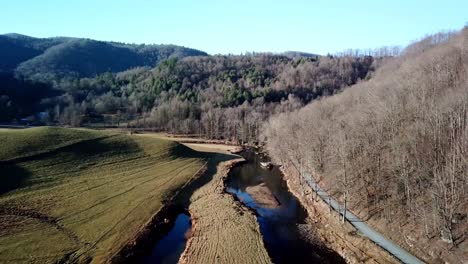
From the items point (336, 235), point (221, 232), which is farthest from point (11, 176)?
point (336, 235)

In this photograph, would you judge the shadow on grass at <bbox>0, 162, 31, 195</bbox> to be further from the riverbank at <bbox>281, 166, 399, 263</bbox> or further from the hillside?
the hillside

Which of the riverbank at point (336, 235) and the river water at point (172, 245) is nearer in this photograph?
the riverbank at point (336, 235)

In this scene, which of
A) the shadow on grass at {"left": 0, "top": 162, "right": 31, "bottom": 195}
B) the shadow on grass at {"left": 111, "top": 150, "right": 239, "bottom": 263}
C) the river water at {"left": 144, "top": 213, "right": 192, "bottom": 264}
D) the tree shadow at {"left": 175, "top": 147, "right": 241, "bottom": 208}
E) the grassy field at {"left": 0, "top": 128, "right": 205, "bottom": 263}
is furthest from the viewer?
the tree shadow at {"left": 175, "top": 147, "right": 241, "bottom": 208}

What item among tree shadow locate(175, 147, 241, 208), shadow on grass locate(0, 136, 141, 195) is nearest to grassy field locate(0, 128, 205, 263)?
shadow on grass locate(0, 136, 141, 195)

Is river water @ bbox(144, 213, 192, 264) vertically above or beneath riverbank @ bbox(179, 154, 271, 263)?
beneath

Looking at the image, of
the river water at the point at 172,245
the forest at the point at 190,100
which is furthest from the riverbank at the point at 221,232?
the forest at the point at 190,100

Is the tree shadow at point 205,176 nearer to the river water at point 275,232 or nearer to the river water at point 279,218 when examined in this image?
the river water at point 275,232
